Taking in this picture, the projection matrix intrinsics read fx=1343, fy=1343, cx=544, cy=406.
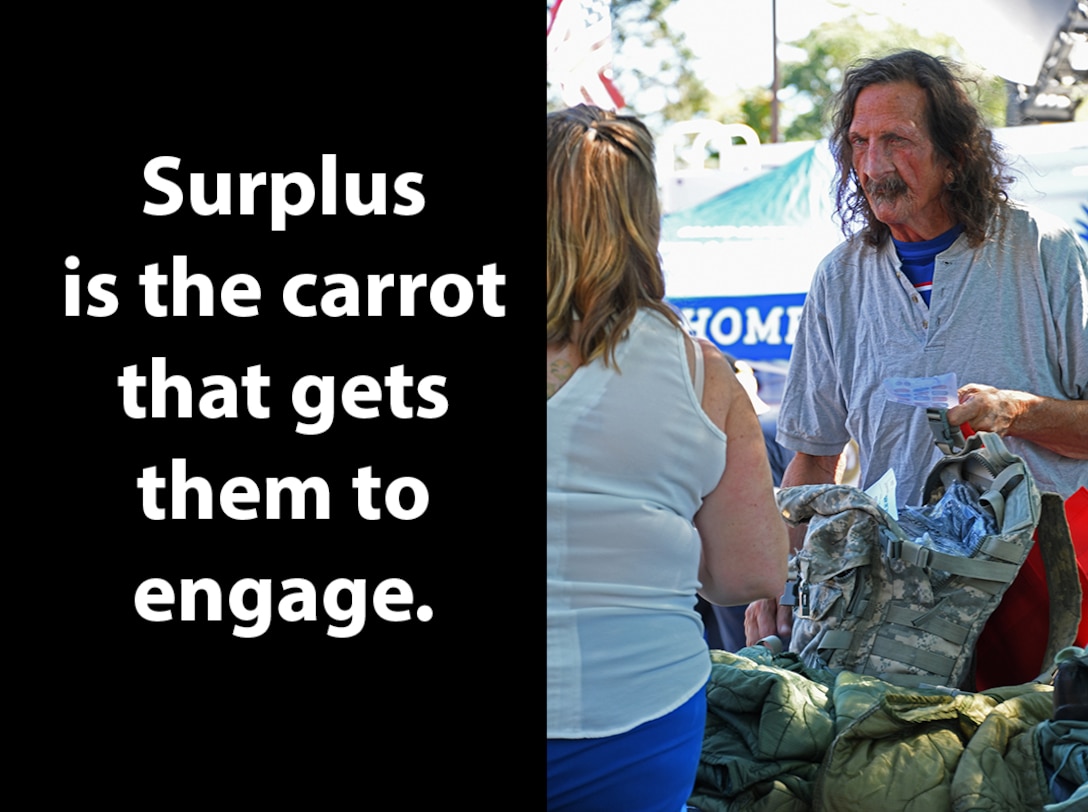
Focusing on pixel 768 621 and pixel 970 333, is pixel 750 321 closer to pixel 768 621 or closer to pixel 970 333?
pixel 970 333

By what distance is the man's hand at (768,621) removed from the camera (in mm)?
2602

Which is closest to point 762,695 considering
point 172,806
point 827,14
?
point 172,806

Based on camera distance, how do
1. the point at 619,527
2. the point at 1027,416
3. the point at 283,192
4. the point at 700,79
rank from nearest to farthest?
1. the point at 619,527
2. the point at 283,192
3. the point at 1027,416
4. the point at 700,79

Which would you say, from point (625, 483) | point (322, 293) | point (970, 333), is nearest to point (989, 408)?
point (970, 333)

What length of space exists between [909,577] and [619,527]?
0.76 metres

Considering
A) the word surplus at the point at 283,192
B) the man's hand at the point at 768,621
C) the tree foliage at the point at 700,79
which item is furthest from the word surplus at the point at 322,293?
the tree foliage at the point at 700,79

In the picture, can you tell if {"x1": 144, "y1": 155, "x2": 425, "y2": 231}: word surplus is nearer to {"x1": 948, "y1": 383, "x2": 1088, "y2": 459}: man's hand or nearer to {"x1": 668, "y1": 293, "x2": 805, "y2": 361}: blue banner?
{"x1": 948, "y1": 383, "x2": 1088, "y2": 459}: man's hand

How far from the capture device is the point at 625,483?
1807mm

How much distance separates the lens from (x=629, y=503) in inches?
71.0

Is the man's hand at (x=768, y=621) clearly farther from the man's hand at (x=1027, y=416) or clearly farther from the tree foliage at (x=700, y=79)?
the tree foliage at (x=700, y=79)

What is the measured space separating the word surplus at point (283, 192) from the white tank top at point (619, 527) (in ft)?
1.22

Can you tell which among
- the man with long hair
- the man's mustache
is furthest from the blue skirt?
the man's mustache

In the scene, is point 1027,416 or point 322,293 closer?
point 322,293

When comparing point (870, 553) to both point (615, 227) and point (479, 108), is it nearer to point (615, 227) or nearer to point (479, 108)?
point (615, 227)
